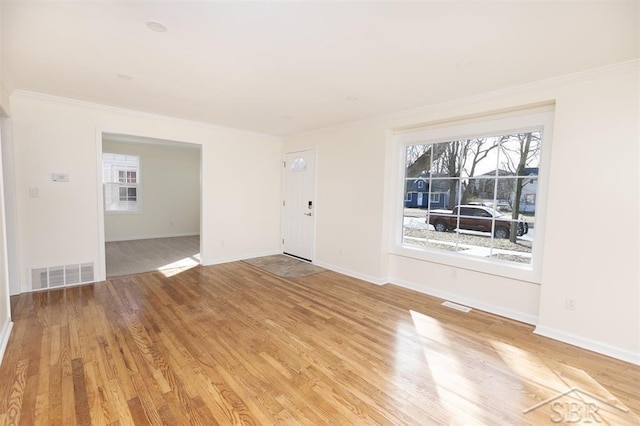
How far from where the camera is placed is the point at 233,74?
273 centimetres

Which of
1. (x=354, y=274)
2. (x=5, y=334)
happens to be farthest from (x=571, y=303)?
(x=5, y=334)

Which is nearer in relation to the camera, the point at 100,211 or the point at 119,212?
the point at 100,211

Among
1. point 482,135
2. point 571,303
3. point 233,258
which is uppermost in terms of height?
point 482,135

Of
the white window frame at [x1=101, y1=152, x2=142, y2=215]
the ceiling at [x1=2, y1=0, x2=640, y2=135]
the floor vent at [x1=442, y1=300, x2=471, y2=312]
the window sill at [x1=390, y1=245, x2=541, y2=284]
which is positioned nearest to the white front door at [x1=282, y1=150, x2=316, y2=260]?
the window sill at [x1=390, y1=245, x2=541, y2=284]

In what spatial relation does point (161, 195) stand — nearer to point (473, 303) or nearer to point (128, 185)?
point (128, 185)

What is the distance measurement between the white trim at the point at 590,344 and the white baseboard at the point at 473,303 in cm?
19

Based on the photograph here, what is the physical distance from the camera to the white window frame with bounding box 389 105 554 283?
2.96m

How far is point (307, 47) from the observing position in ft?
7.22

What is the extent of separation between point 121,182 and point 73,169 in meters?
3.68

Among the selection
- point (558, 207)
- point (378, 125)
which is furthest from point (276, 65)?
point (558, 207)

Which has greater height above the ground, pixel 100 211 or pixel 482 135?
pixel 482 135

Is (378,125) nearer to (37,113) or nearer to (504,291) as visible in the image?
(504,291)

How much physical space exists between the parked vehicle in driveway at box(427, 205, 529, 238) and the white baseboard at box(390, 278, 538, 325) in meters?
0.81

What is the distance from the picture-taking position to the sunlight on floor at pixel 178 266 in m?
4.60
